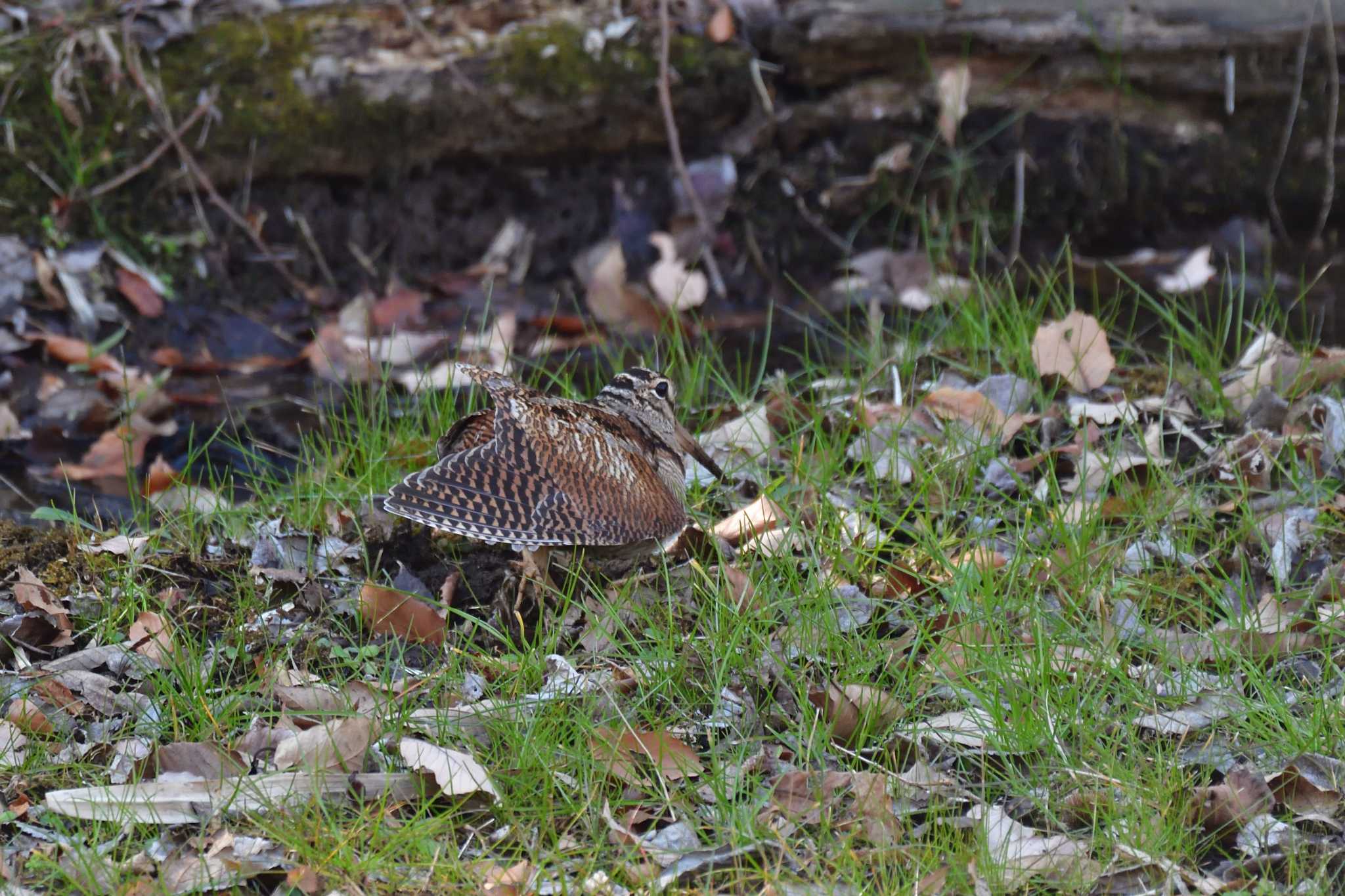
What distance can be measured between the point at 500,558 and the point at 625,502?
0.55 meters

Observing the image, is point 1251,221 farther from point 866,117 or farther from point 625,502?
point 625,502

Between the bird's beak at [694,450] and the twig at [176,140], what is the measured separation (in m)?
3.11

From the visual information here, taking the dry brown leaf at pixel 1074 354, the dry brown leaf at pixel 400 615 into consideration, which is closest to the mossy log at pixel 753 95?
the dry brown leaf at pixel 1074 354

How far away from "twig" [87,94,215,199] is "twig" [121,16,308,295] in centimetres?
4

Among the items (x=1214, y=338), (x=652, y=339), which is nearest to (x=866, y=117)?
(x=652, y=339)

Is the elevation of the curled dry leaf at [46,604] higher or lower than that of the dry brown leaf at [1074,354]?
higher

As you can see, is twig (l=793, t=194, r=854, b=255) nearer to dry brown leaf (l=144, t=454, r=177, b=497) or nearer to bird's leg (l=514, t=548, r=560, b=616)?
dry brown leaf (l=144, t=454, r=177, b=497)

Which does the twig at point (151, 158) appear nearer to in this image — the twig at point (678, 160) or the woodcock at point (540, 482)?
the twig at point (678, 160)

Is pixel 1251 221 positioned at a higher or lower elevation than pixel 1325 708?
lower

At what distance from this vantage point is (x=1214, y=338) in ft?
16.4

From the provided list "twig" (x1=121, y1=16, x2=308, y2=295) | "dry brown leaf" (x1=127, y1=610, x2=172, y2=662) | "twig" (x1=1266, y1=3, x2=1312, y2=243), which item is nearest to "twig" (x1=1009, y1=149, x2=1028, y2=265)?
Answer: "twig" (x1=1266, y1=3, x2=1312, y2=243)

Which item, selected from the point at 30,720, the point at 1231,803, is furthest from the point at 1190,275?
the point at 30,720

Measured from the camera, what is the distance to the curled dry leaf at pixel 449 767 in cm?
312

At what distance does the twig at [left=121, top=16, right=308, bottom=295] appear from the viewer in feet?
21.1
